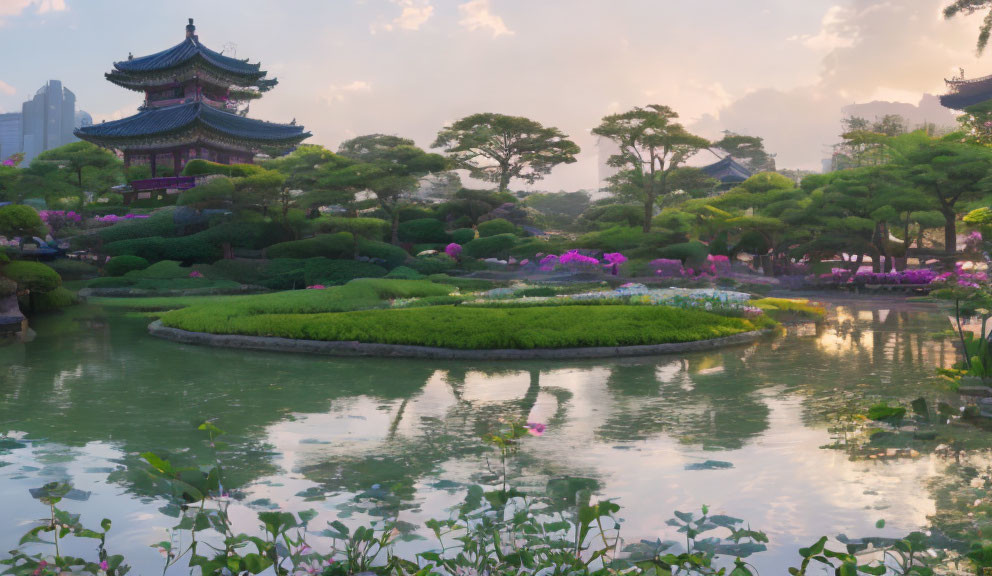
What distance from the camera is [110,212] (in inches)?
1788

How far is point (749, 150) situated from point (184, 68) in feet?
183

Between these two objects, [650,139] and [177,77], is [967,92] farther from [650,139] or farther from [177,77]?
[177,77]

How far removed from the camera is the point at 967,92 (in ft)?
152

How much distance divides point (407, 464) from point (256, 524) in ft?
5.13

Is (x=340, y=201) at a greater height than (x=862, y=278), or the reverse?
(x=340, y=201)

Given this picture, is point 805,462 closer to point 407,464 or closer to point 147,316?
point 407,464

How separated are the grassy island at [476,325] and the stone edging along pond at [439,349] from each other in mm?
155

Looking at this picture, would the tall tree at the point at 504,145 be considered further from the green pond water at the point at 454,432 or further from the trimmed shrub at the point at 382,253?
the green pond water at the point at 454,432

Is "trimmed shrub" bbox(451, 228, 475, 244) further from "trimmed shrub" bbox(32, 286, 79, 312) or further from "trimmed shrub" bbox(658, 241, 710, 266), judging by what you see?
"trimmed shrub" bbox(32, 286, 79, 312)

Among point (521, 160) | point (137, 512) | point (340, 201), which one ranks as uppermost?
point (521, 160)

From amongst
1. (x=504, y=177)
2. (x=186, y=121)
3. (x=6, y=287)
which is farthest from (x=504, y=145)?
(x=6, y=287)

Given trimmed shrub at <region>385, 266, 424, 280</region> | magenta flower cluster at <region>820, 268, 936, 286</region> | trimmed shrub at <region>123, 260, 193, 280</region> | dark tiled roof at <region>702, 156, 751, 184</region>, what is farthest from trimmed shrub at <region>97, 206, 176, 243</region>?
dark tiled roof at <region>702, 156, 751, 184</region>

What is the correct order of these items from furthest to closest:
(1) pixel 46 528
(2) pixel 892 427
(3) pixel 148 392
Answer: (3) pixel 148 392, (2) pixel 892 427, (1) pixel 46 528

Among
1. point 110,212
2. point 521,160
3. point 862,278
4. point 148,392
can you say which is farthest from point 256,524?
point 521,160
